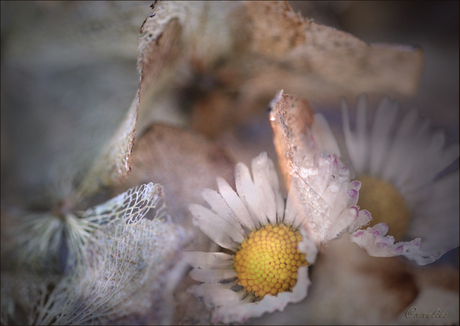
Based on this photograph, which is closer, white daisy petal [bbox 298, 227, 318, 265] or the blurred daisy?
white daisy petal [bbox 298, 227, 318, 265]

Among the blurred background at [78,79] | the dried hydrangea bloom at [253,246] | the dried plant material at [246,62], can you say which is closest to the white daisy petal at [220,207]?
the dried hydrangea bloom at [253,246]

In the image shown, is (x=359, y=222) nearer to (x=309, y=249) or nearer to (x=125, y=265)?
(x=309, y=249)

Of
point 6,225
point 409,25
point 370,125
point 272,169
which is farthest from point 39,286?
point 409,25

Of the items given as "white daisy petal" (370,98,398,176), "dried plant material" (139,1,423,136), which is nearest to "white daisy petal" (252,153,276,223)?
"dried plant material" (139,1,423,136)

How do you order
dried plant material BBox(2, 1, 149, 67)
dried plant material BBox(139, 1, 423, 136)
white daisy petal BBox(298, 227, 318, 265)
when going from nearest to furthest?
white daisy petal BBox(298, 227, 318, 265) < dried plant material BBox(139, 1, 423, 136) < dried plant material BBox(2, 1, 149, 67)

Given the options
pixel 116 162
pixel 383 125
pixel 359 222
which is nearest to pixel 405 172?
pixel 383 125

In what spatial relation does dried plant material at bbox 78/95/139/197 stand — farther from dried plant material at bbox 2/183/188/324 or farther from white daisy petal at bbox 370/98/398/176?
white daisy petal at bbox 370/98/398/176

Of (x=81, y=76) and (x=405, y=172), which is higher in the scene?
(x=81, y=76)
